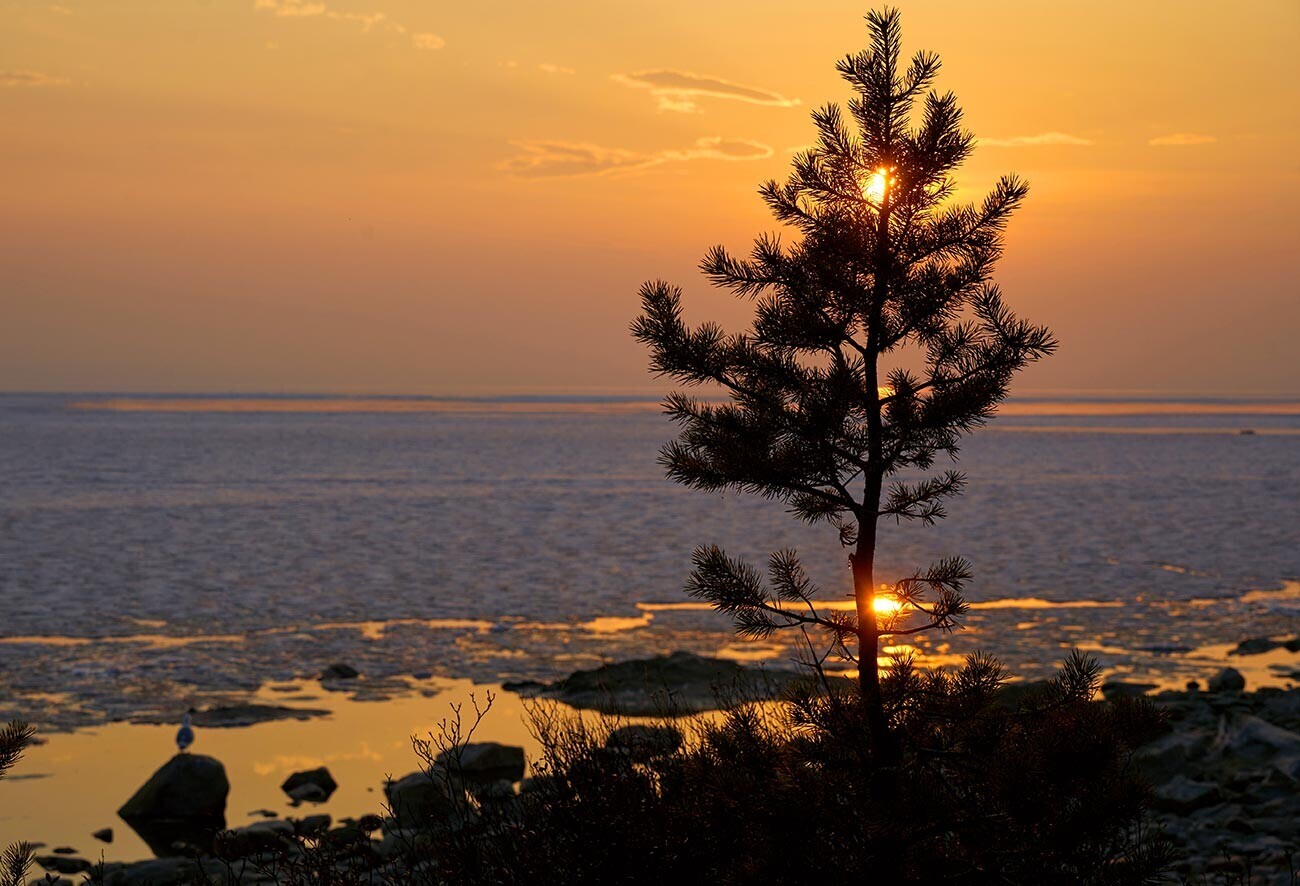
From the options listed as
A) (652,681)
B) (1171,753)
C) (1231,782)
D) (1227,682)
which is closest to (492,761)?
→ (652,681)

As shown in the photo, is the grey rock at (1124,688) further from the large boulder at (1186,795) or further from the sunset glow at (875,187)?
the sunset glow at (875,187)

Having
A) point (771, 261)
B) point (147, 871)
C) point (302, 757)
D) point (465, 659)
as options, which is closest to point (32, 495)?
point (465, 659)

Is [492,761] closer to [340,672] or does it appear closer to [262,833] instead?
[262,833]

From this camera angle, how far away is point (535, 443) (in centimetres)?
9619

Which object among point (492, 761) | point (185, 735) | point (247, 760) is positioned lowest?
point (247, 760)

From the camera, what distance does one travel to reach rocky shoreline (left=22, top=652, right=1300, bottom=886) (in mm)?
10013

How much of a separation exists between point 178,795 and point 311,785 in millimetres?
1351

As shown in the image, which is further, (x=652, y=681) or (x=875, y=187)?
(x=652, y=681)

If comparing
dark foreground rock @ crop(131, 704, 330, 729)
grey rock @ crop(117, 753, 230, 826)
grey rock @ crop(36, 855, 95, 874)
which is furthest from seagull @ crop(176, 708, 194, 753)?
grey rock @ crop(36, 855, 95, 874)

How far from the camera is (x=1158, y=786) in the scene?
12.5 metres

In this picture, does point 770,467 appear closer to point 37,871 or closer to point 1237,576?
point 37,871

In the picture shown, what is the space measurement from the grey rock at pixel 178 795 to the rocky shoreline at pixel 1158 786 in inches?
1.0

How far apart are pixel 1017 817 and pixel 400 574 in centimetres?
2294

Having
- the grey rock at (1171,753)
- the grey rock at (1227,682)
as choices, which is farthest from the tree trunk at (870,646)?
the grey rock at (1227,682)
